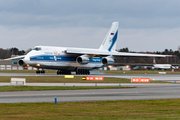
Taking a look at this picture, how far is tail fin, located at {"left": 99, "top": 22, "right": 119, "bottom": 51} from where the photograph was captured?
6575 cm

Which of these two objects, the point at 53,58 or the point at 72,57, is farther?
the point at 72,57

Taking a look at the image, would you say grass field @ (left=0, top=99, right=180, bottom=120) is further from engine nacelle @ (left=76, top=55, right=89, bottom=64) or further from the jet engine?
the jet engine

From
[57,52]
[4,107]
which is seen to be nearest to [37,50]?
[57,52]

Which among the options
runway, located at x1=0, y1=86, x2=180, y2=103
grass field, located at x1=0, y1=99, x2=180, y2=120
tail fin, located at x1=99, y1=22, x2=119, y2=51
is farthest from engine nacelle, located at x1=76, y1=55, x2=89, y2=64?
grass field, located at x1=0, y1=99, x2=180, y2=120

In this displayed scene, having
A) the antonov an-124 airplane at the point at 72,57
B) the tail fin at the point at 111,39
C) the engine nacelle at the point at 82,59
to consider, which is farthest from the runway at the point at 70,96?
the tail fin at the point at 111,39

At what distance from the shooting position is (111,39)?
66.1 m

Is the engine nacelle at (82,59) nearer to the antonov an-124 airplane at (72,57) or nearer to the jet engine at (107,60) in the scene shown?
the antonov an-124 airplane at (72,57)

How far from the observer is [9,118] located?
11.9 m

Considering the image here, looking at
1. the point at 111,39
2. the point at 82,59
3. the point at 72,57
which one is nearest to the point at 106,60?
the point at 82,59

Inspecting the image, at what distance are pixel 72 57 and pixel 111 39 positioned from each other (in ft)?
39.6

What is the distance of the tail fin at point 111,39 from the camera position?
216ft

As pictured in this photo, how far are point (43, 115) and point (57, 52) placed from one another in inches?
1722

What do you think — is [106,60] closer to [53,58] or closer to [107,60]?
[107,60]

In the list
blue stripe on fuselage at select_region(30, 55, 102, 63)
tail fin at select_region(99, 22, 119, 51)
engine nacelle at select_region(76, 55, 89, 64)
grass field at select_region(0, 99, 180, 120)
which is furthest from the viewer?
tail fin at select_region(99, 22, 119, 51)
